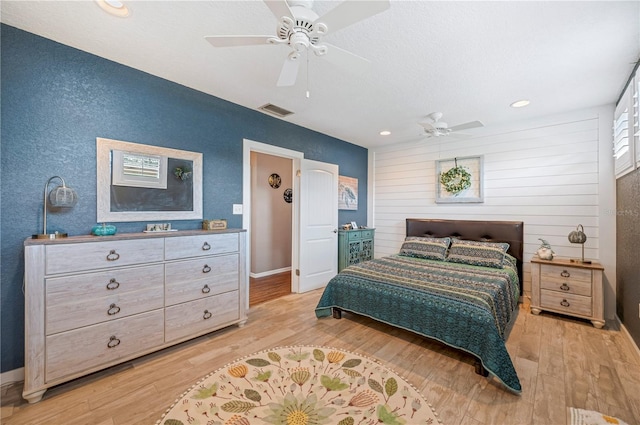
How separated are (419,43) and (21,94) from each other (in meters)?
3.02

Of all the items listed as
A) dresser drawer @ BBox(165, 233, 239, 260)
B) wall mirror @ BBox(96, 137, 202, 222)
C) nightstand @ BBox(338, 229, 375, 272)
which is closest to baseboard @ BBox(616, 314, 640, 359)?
nightstand @ BBox(338, 229, 375, 272)

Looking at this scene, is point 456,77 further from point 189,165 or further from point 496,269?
point 189,165

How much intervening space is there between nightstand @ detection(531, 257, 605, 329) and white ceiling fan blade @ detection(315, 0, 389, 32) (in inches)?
136

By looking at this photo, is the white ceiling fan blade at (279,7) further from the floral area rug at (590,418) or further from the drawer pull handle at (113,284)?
the floral area rug at (590,418)

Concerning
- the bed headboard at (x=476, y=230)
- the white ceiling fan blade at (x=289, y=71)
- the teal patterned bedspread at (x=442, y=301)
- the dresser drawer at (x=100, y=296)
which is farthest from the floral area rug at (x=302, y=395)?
the bed headboard at (x=476, y=230)

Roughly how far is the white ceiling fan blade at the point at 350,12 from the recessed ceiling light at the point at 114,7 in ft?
4.38

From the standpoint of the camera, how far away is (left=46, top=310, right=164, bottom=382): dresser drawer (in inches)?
72.5

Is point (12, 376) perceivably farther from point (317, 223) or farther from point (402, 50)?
point (402, 50)

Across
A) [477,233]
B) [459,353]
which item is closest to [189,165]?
[459,353]

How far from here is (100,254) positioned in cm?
201

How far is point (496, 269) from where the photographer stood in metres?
3.28

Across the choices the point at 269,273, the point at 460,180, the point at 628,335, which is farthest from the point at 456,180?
the point at 269,273

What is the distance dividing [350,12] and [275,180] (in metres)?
4.22

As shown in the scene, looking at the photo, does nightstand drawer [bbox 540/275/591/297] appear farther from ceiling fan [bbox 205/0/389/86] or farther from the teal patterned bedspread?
ceiling fan [bbox 205/0/389/86]
